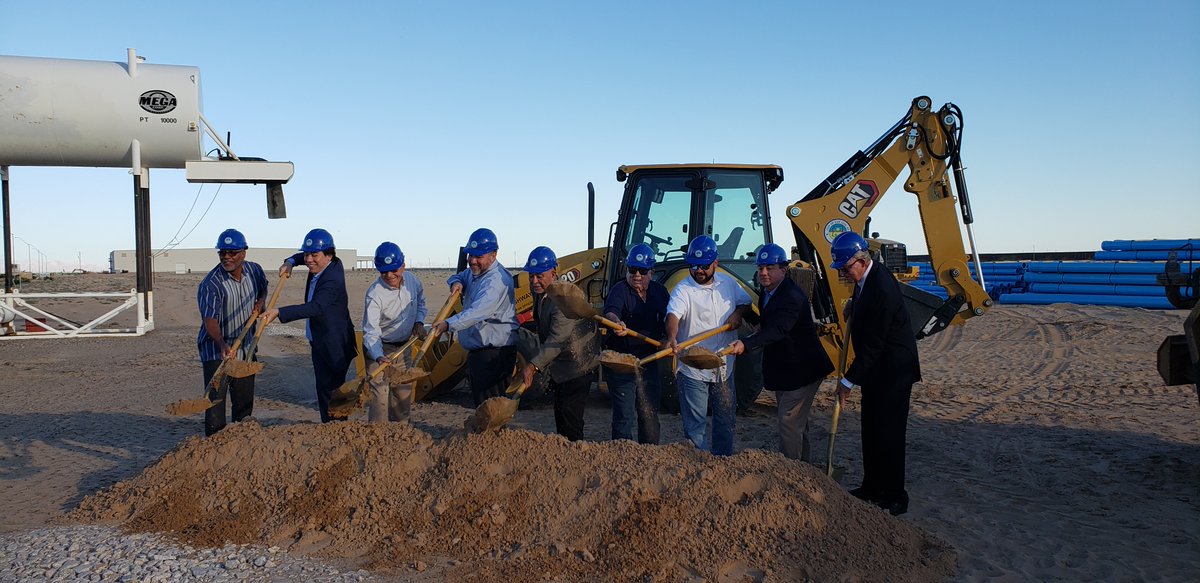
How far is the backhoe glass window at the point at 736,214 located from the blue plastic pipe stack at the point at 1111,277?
15.2 meters

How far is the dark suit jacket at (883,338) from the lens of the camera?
539 cm

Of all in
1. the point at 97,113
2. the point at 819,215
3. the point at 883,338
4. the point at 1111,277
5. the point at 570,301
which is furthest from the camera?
the point at 1111,277

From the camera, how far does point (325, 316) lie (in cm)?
628

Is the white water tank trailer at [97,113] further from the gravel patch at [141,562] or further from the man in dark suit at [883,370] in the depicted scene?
the man in dark suit at [883,370]

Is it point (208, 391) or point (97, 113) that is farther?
point (97, 113)

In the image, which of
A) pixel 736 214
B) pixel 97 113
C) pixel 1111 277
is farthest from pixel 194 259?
pixel 736 214

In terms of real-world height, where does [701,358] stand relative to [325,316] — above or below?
below

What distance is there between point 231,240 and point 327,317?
3.09 ft

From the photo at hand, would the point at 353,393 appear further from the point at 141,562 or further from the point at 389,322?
the point at 141,562

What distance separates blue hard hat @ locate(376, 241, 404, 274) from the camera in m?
6.38

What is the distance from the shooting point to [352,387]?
5.94m

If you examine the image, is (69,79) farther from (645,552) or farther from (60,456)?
(645,552)

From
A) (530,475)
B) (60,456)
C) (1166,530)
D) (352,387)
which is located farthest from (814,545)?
(60,456)

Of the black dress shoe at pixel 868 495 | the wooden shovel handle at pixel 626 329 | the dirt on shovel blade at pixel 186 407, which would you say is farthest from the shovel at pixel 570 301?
the dirt on shovel blade at pixel 186 407
